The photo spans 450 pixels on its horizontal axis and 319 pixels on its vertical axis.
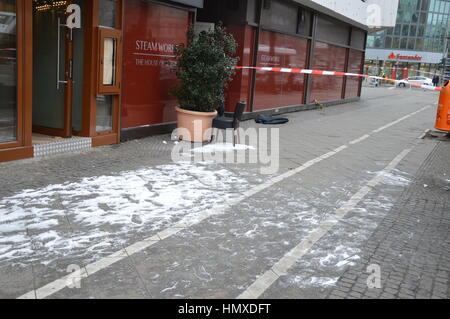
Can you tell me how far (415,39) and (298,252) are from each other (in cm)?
7644

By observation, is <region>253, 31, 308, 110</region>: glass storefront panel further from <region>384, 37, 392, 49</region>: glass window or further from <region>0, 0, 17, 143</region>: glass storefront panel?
<region>384, 37, 392, 49</region>: glass window

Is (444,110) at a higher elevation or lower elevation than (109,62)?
lower

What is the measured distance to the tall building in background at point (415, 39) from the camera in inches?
2844

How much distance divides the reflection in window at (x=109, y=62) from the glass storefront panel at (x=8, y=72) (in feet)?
6.08

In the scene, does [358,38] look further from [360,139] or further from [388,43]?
[388,43]

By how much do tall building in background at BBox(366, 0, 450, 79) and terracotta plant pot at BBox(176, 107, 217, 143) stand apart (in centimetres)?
6665

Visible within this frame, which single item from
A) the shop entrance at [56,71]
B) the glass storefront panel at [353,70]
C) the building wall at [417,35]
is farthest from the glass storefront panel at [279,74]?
the building wall at [417,35]

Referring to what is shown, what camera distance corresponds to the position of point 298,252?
14.6 ft

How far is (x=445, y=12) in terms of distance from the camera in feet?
244

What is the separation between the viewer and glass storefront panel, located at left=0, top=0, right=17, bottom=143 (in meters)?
6.79

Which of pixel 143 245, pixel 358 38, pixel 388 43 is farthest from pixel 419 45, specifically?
pixel 143 245
